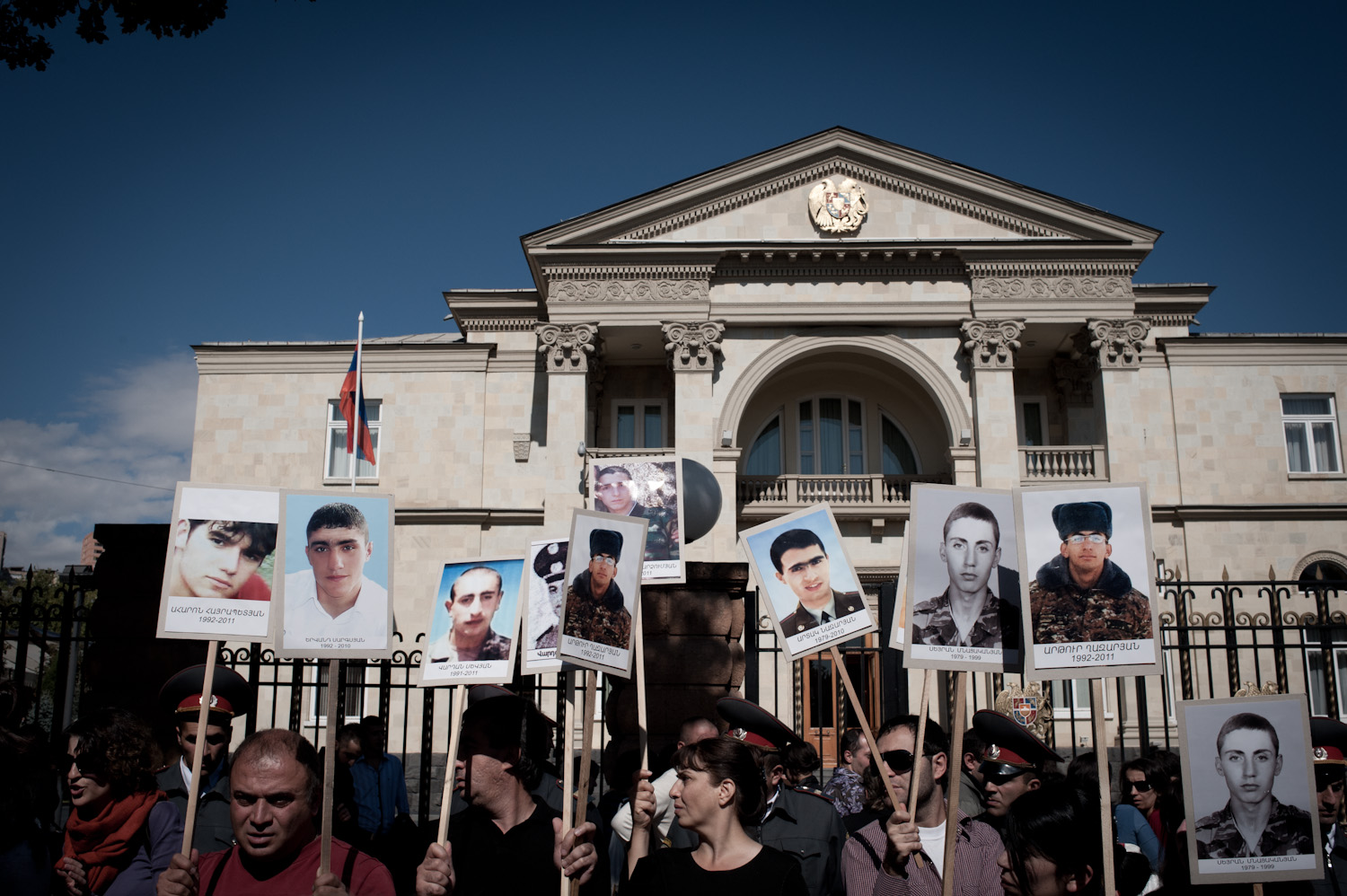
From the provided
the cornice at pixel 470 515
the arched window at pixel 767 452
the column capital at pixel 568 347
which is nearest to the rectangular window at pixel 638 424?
the arched window at pixel 767 452

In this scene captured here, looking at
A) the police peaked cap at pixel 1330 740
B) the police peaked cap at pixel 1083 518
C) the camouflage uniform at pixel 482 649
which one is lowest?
the police peaked cap at pixel 1330 740

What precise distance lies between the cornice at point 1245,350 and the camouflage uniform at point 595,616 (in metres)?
23.8

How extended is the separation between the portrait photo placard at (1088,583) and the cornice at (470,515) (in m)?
20.9

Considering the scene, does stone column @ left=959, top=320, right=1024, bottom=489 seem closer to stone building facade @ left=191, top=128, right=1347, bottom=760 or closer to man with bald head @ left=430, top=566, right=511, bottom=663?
stone building facade @ left=191, top=128, right=1347, bottom=760

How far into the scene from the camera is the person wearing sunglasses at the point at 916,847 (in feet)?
15.6

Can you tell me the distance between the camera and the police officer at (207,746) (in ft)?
18.1

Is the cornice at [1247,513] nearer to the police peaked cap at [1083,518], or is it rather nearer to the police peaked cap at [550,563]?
the police peaked cap at [1083,518]

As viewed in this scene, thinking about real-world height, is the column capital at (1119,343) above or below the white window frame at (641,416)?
above

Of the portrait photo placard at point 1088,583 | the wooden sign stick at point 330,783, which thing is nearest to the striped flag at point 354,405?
the wooden sign stick at point 330,783

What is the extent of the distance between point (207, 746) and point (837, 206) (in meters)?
22.1

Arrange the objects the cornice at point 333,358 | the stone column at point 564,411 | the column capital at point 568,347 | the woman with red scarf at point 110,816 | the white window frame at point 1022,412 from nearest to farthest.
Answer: the woman with red scarf at point 110,816
the stone column at point 564,411
the column capital at point 568,347
the cornice at point 333,358
the white window frame at point 1022,412

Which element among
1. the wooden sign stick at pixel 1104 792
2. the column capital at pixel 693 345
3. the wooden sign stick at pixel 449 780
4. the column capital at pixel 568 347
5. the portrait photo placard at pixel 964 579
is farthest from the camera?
the column capital at pixel 568 347

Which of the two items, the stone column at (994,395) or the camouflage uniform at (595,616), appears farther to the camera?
the stone column at (994,395)

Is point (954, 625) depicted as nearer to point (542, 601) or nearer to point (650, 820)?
point (650, 820)
